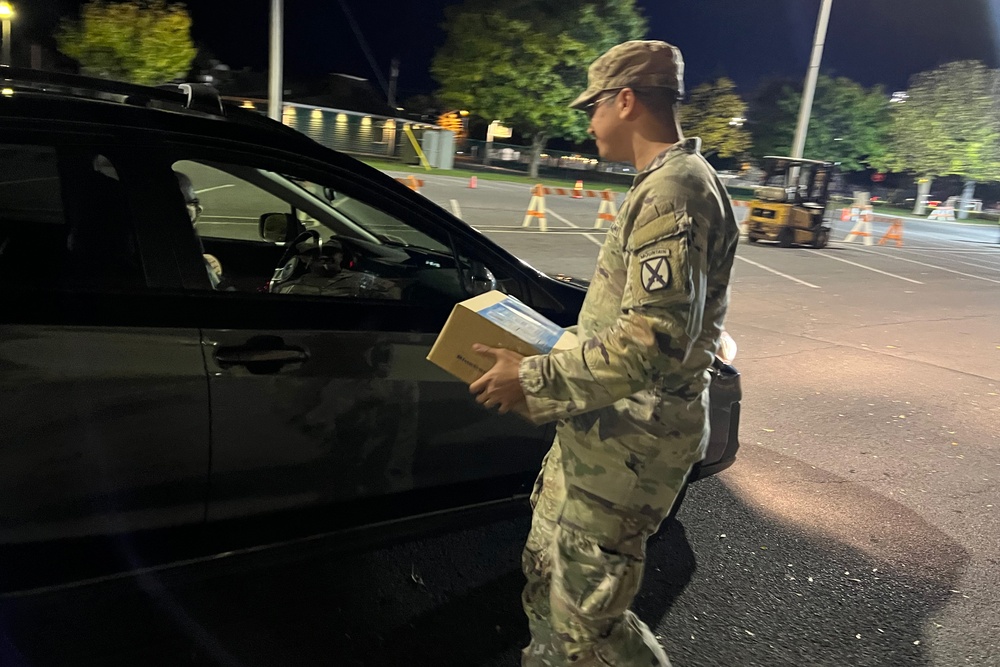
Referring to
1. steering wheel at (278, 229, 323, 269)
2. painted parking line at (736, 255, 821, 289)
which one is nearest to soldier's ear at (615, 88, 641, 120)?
steering wheel at (278, 229, 323, 269)

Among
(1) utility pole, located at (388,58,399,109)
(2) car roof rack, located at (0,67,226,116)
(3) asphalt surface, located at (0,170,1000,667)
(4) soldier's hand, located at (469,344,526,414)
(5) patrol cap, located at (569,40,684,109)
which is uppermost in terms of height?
(1) utility pole, located at (388,58,399,109)

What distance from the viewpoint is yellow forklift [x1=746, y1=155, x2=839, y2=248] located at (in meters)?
16.1

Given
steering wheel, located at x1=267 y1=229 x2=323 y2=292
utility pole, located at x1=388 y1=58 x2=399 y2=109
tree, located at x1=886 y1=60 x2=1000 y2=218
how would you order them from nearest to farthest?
steering wheel, located at x1=267 y1=229 x2=323 y2=292 < tree, located at x1=886 y1=60 x2=1000 y2=218 < utility pole, located at x1=388 y1=58 x2=399 y2=109

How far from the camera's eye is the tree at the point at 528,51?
1305 inches

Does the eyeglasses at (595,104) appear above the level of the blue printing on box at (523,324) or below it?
above

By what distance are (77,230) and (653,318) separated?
159cm

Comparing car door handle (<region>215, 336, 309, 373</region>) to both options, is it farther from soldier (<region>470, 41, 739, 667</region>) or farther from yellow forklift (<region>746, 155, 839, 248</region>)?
yellow forklift (<region>746, 155, 839, 248</region>)

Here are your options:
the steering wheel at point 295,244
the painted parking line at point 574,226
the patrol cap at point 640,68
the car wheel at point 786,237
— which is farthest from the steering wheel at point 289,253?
the car wheel at point 786,237

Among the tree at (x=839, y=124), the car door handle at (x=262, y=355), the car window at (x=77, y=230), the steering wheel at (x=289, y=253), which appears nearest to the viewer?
the car window at (x=77, y=230)

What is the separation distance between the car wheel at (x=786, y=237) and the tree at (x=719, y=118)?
103 ft

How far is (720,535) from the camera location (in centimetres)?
343

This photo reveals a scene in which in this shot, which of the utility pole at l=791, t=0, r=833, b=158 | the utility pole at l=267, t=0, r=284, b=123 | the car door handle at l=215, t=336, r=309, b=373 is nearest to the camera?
the car door handle at l=215, t=336, r=309, b=373

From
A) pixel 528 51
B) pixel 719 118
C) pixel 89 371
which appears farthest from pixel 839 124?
pixel 89 371

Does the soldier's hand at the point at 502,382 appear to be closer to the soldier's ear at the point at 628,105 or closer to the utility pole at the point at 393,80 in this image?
the soldier's ear at the point at 628,105
